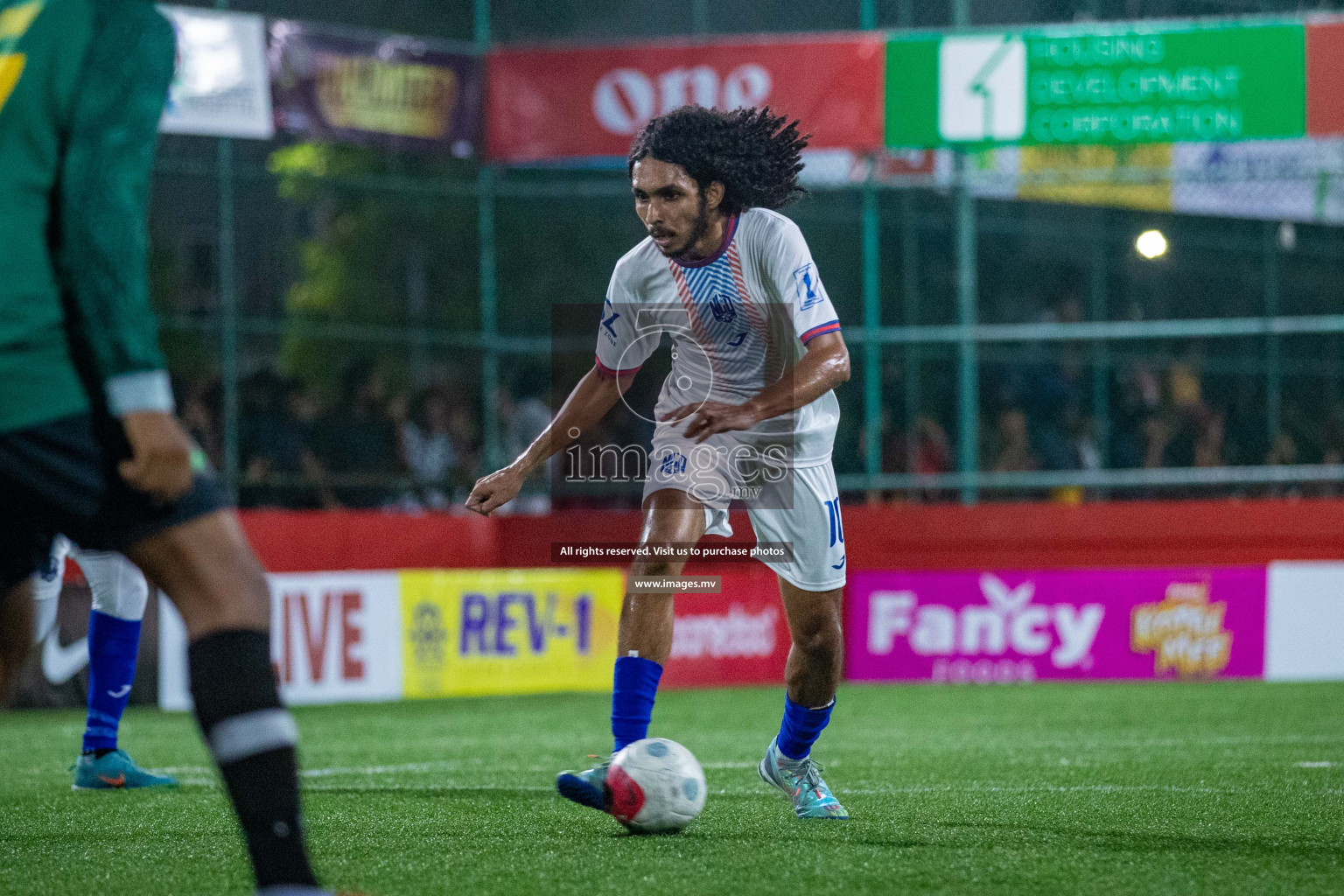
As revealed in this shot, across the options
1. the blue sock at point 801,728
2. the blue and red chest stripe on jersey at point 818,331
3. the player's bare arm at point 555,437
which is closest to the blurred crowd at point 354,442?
the player's bare arm at point 555,437

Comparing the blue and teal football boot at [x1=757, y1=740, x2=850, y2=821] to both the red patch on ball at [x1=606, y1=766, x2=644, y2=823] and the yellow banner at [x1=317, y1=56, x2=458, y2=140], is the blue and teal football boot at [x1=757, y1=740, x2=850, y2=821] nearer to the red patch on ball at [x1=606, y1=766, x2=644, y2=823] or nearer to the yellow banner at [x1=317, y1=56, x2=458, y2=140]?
the red patch on ball at [x1=606, y1=766, x2=644, y2=823]

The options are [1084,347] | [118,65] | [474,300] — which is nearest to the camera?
[118,65]

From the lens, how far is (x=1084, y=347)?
16141 mm

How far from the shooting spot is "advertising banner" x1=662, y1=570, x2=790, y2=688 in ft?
41.5

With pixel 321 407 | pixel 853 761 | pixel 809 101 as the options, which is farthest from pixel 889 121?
pixel 853 761

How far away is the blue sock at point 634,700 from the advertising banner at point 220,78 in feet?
32.3

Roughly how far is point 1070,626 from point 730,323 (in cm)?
821

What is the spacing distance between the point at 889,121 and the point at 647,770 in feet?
35.6

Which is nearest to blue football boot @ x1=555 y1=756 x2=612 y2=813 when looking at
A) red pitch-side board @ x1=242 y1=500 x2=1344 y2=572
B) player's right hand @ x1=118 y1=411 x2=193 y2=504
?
player's right hand @ x1=118 y1=411 x2=193 y2=504

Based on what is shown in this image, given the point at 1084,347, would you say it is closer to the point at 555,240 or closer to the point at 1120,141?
the point at 1120,141

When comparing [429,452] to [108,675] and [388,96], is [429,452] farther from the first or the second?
[108,675]

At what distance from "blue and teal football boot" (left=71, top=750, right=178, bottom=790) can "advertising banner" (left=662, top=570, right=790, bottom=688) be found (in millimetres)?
6765

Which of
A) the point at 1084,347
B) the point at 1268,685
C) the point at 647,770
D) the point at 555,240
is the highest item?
the point at 555,240

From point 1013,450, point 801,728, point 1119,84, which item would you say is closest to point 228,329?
point 1013,450
